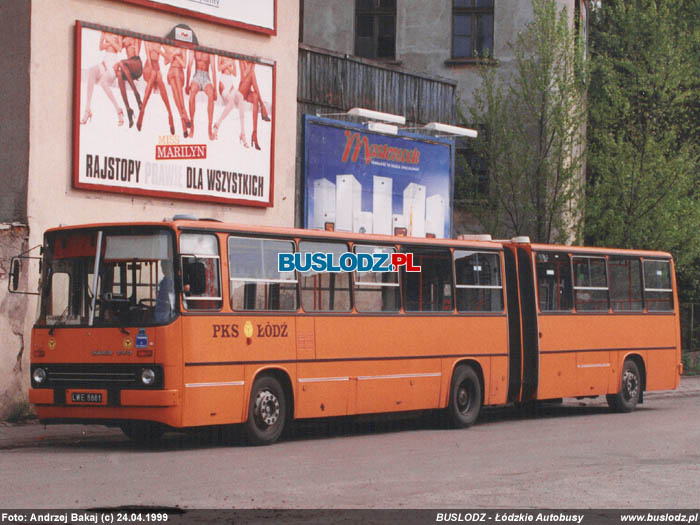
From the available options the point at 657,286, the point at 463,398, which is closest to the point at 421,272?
the point at 463,398

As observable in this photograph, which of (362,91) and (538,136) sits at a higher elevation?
(362,91)

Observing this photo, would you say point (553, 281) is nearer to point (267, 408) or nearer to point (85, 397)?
point (267, 408)

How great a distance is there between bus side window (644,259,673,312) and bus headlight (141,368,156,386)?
38.7 feet

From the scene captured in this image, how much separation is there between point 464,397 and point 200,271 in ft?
19.7

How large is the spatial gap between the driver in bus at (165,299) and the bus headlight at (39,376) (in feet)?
5.31

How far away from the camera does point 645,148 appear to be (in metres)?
30.9

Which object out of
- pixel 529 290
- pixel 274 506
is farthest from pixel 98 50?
pixel 274 506

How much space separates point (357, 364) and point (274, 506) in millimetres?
7326

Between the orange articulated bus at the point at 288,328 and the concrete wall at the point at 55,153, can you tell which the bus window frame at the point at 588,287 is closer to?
the orange articulated bus at the point at 288,328

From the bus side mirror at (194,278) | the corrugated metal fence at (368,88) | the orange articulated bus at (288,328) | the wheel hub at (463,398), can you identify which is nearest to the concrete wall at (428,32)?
the corrugated metal fence at (368,88)

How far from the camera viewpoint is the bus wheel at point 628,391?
2300 cm

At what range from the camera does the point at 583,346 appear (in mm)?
21953

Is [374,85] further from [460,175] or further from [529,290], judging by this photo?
[529,290]

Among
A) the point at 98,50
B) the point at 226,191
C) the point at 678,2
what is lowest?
the point at 226,191
